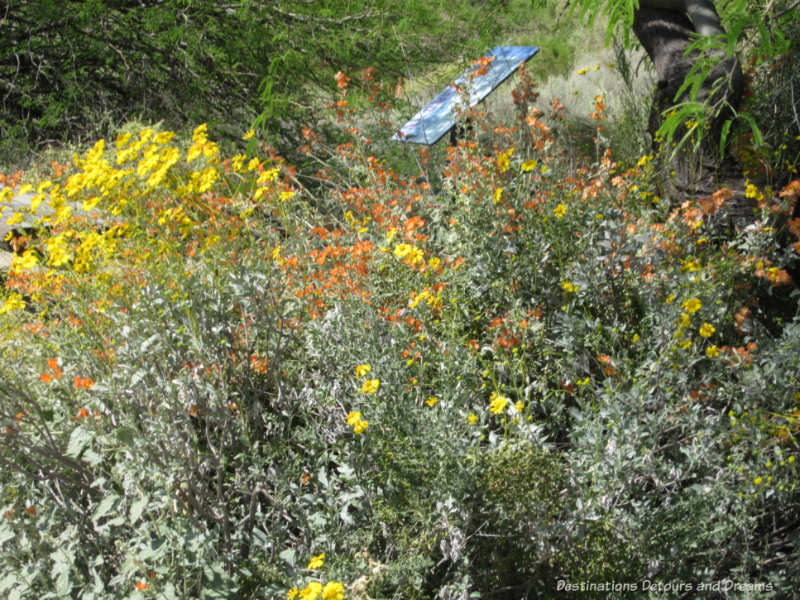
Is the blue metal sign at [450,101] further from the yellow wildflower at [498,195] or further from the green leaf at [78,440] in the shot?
the green leaf at [78,440]

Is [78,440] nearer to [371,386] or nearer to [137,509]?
[137,509]

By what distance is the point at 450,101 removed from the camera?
4.14 metres

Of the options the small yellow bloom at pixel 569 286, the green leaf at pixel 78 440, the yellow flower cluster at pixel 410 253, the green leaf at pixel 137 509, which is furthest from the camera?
the small yellow bloom at pixel 569 286

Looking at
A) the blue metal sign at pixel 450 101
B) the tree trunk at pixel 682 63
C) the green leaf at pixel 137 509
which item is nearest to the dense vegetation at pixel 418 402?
the green leaf at pixel 137 509

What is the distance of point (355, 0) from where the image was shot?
5.58m

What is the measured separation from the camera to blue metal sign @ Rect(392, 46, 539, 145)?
390 cm

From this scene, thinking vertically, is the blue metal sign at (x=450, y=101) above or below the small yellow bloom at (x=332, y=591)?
below

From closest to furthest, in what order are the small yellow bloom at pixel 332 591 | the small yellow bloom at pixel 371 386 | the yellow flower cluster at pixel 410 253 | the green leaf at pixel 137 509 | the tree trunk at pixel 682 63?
the small yellow bloom at pixel 332 591 → the green leaf at pixel 137 509 → the small yellow bloom at pixel 371 386 → the yellow flower cluster at pixel 410 253 → the tree trunk at pixel 682 63

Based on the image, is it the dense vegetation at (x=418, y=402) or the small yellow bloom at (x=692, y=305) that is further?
the small yellow bloom at (x=692, y=305)

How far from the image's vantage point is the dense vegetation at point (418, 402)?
1920 millimetres

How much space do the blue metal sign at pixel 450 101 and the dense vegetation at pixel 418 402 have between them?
0.89 m

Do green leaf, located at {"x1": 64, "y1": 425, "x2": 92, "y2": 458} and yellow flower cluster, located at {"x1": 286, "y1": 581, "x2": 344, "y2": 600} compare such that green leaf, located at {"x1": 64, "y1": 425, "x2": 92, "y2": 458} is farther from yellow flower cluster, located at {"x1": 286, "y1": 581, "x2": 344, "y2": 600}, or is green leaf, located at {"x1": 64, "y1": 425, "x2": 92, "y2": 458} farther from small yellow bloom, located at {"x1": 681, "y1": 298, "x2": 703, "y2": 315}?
small yellow bloom, located at {"x1": 681, "y1": 298, "x2": 703, "y2": 315}

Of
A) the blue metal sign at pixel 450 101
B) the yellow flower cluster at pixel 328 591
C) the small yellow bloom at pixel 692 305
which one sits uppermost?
the yellow flower cluster at pixel 328 591

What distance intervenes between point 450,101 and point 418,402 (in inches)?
93.6
